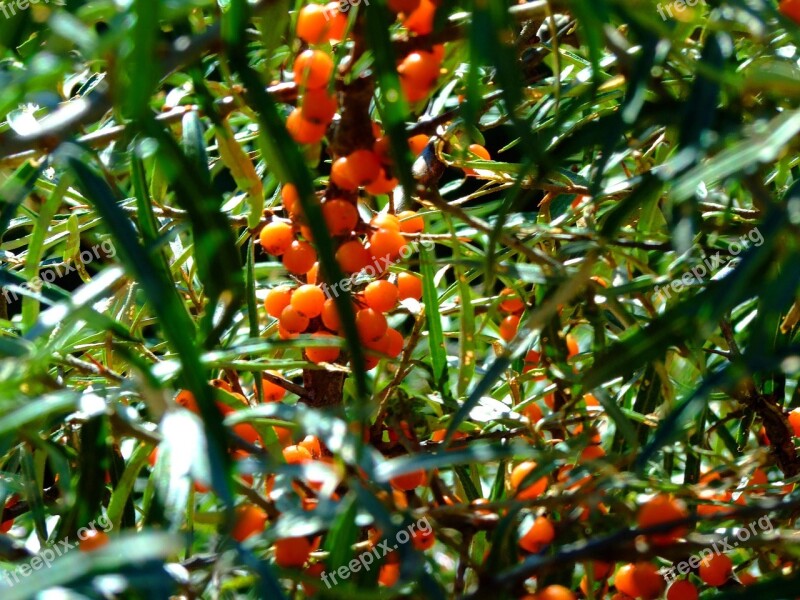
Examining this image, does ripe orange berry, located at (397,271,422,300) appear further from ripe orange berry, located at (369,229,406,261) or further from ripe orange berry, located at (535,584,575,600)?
ripe orange berry, located at (535,584,575,600)

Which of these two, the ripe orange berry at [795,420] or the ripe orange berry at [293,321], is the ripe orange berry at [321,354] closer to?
the ripe orange berry at [293,321]

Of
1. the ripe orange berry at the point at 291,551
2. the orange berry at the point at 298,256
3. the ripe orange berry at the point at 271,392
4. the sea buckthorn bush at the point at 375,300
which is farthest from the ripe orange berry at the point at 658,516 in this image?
the ripe orange berry at the point at 271,392

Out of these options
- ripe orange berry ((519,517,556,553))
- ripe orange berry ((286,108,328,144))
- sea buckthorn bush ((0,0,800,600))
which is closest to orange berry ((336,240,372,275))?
sea buckthorn bush ((0,0,800,600))

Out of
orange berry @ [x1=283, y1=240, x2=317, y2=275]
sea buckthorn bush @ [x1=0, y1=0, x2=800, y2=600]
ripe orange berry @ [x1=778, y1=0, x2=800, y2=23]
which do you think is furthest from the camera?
orange berry @ [x1=283, y1=240, x2=317, y2=275]

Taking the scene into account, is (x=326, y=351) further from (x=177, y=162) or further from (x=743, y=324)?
(x=743, y=324)

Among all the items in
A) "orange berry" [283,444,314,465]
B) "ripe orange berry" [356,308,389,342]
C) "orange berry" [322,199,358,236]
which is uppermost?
"orange berry" [322,199,358,236]

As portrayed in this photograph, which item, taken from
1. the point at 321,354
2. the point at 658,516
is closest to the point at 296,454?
the point at 321,354
